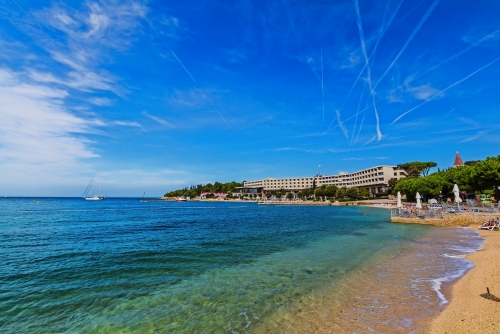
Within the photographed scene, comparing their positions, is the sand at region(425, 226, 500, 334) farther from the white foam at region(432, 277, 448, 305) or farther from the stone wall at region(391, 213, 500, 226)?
the stone wall at region(391, 213, 500, 226)

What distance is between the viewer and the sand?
8195mm

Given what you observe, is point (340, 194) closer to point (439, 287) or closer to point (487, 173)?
point (487, 173)

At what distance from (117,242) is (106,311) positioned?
58.2 feet

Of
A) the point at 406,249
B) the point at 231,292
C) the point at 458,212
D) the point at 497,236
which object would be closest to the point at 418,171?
the point at 458,212

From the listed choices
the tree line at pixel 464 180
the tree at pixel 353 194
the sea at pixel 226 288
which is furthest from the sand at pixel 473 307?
the tree at pixel 353 194

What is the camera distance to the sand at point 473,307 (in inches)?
323

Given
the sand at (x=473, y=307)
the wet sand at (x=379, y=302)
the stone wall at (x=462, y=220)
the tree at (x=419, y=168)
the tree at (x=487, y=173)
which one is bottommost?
the wet sand at (x=379, y=302)

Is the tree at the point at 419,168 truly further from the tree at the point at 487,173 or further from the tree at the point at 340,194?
the tree at the point at 487,173

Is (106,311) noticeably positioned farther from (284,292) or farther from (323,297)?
(323,297)

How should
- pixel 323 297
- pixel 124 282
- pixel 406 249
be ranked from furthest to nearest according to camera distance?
pixel 406 249, pixel 124 282, pixel 323 297

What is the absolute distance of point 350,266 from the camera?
16.9m

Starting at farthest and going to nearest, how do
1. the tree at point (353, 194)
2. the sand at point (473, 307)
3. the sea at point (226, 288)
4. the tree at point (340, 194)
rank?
the tree at point (340, 194)
the tree at point (353, 194)
the sea at point (226, 288)
the sand at point (473, 307)

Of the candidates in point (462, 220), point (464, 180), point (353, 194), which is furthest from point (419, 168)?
point (462, 220)

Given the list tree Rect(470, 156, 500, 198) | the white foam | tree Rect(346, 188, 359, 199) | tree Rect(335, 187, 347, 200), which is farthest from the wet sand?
tree Rect(335, 187, 347, 200)
